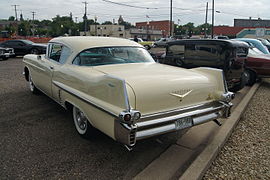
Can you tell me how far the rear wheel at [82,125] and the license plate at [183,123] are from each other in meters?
1.29

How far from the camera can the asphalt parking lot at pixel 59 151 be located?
295 cm

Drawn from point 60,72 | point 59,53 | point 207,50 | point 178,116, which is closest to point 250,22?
point 207,50

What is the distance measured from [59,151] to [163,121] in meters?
1.60

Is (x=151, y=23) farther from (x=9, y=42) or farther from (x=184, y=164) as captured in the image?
(x=184, y=164)

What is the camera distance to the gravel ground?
3022 millimetres

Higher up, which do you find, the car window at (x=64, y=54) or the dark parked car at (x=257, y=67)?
the car window at (x=64, y=54)

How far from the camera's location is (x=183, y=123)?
3219 millimetres

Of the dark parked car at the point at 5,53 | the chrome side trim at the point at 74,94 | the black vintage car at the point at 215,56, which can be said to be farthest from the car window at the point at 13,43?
the chrome side trim at the point at 74,94

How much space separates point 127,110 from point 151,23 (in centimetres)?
11198

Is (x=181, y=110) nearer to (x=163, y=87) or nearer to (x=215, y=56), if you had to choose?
(x=163, y=87)

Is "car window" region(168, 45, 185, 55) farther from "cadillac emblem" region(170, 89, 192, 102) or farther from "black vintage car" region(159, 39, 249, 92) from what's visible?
"cadillac emblem" region(170, 89, 192, 102)

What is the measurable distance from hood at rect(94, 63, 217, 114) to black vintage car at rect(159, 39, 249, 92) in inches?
104

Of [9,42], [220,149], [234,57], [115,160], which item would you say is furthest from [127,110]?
[9,42]

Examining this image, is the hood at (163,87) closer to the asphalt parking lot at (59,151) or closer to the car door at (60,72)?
the car door at (60,72)
